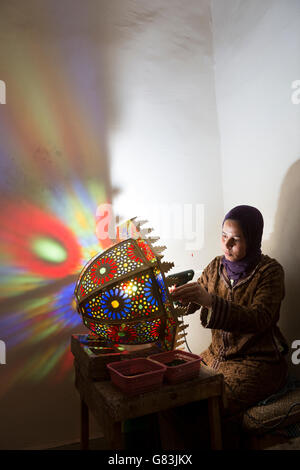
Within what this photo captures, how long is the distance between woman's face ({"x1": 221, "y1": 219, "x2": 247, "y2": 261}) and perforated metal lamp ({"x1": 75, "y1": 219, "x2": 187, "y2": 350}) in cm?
53

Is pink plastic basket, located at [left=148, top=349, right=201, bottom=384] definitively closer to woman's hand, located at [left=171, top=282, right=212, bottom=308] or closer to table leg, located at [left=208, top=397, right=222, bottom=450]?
table leg, located at [left=208, top=397, right=222, bottom=450]

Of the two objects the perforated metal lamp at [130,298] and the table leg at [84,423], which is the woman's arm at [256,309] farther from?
the table leg at [84,423]

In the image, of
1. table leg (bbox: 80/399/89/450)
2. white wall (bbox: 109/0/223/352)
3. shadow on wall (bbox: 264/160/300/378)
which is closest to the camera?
table leg (bbox: 80/399/89/450)

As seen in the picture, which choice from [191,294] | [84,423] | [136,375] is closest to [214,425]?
[136,375]

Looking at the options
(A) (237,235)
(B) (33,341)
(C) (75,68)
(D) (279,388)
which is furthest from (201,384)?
(C) (75,68)

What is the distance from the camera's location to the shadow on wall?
1821mm

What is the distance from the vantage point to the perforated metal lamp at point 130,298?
1269 millimetres

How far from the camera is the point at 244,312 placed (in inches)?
56.9

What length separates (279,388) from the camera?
157 cm

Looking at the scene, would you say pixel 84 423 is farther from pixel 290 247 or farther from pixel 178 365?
pixel 290 247

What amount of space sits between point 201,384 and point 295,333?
916 mm

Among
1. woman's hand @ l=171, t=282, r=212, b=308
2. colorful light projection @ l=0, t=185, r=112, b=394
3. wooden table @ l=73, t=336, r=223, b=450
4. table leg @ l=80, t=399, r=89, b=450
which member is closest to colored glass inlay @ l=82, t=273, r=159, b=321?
woman's hand @ l=171, t=282, r=212, b=308

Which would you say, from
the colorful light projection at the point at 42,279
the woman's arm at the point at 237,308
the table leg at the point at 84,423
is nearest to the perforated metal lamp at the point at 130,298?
the woman's arm at the point at 237,308
